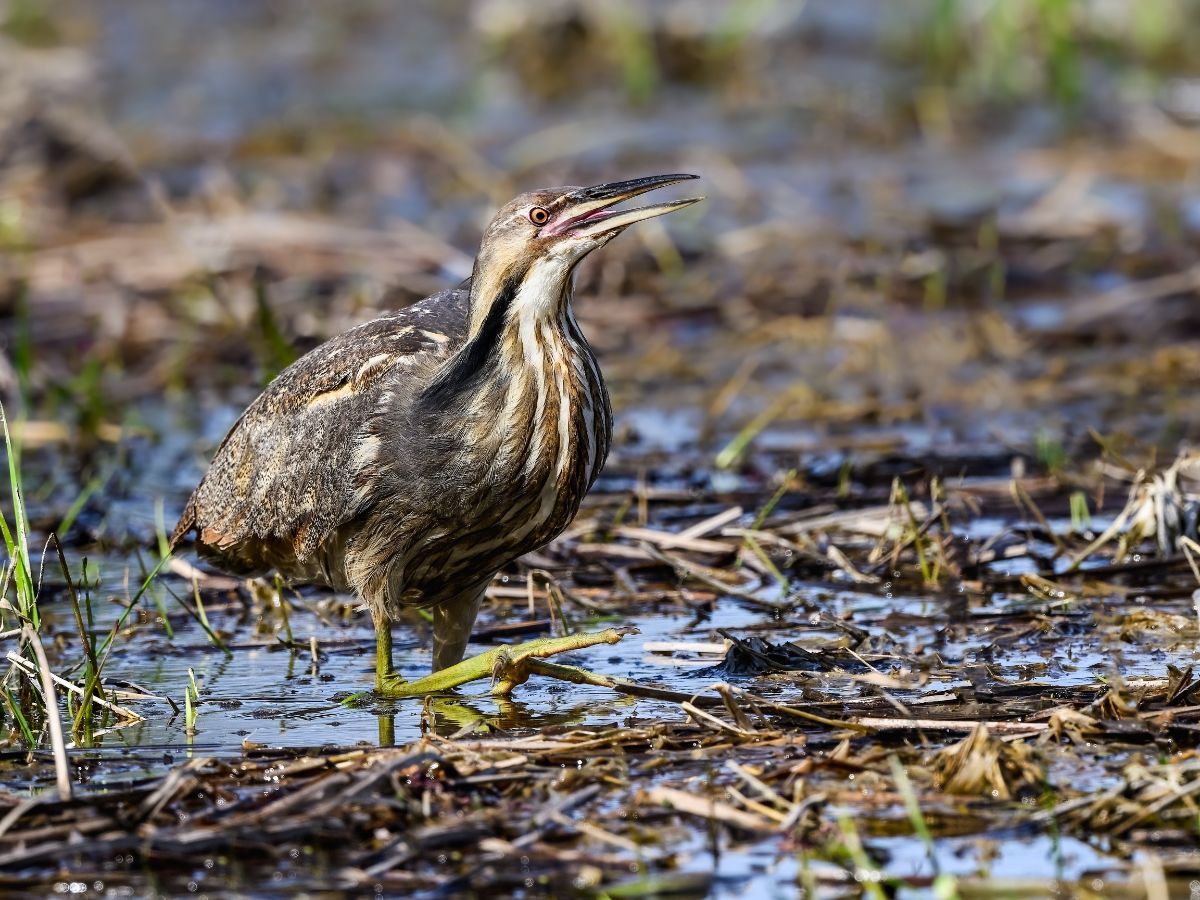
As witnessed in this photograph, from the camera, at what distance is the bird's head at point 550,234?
546 centimetres

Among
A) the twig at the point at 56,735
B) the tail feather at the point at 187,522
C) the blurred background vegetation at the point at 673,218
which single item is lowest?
the twig at the point at 56,735

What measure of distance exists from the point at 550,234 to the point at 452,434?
1.92ft

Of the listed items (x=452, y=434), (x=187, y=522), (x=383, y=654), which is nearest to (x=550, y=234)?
(x=452, y=434)

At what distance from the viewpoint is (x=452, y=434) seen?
18.2 feet

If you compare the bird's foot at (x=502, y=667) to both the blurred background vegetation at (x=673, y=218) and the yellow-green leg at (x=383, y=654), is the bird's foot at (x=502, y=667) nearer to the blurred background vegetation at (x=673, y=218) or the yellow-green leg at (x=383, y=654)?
the yellow-green leg at (x=383, y=654)

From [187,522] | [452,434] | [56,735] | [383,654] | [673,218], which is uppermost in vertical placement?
[673,218]

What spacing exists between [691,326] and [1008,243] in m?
1.95

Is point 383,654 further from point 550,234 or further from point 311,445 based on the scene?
point 550,234

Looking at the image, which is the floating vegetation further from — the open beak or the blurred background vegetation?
the open beak

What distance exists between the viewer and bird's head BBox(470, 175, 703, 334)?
5.46m

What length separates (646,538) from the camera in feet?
22.8

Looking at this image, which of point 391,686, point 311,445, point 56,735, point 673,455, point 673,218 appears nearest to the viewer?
point 56,735

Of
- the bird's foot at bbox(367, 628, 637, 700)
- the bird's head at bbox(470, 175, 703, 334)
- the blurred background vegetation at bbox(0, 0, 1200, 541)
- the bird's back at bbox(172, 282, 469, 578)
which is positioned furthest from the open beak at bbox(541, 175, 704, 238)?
the blurred background vegetation at bbox(0, 0, 1200, 541)

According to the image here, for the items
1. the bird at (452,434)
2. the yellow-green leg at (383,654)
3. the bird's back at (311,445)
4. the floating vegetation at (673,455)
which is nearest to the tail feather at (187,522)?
the bird's back at (311,445)
